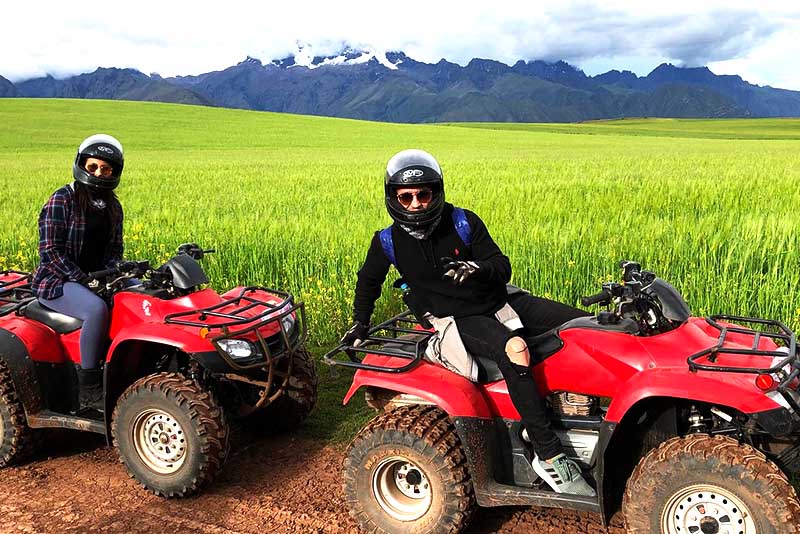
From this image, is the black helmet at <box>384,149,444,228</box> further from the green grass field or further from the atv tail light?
the green grass field

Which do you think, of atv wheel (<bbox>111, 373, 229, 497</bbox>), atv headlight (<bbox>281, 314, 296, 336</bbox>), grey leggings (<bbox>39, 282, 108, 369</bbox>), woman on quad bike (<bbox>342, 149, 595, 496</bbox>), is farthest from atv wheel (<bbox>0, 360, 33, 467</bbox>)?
woman on quad bike (<bbox>342, 149, 595, 496</bbox>)

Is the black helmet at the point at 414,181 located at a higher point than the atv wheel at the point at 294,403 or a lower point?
higher

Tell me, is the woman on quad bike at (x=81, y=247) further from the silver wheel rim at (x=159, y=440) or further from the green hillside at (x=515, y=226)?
the green hillside at (x=515, y=226)

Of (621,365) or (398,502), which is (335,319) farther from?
(621,365)

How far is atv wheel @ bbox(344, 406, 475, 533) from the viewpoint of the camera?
11.4ft

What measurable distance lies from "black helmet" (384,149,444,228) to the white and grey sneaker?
141cm

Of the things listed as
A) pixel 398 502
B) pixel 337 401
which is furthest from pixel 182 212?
pixel 398 502

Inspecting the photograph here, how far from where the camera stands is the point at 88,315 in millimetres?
4492

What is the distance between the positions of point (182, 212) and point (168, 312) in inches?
350

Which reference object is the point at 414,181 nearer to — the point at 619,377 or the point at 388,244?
the point at 388,244

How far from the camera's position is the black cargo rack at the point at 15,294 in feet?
16.0

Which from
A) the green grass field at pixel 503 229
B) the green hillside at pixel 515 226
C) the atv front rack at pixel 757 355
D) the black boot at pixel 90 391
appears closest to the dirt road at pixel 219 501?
the black boot at pixel 90 391

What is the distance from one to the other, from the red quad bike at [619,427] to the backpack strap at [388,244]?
480 mm

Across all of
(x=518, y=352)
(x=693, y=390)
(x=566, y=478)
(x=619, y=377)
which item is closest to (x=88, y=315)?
(x=518, y=352)
